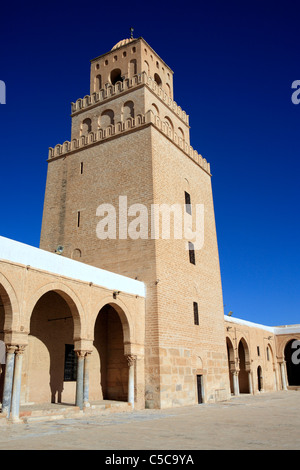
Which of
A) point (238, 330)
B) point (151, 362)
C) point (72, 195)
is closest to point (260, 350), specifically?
point (238, 330)

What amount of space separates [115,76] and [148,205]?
8.63m

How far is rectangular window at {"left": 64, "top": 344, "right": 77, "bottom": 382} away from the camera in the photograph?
13.3 meters

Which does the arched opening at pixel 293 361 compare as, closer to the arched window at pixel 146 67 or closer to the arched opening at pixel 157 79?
the arched opening at pixel 157 79

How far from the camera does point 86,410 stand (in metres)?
11.1

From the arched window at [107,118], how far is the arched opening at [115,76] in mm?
2220

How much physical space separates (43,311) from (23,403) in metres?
2.82

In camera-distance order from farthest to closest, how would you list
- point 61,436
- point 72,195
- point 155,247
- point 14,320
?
point 72,195 → point 155,247 → point 14,320 → point 61,436

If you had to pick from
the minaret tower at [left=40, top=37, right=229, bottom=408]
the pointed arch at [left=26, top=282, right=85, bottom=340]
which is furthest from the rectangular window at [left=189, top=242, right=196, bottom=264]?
the pointed arch at [left=26, top=282, right=85, bottom=340]

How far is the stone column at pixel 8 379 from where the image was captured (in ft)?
29.9

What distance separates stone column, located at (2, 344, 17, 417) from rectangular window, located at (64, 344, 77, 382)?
4058mm

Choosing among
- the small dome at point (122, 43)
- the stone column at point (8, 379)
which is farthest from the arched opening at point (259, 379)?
the small dome at point (122, 43)

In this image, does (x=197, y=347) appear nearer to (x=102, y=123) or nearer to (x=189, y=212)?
(x=189, y=212)

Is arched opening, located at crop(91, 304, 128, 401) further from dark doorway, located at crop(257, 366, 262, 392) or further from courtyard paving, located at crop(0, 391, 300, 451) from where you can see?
dark doorway, located at crop(257, 366, 262, 392)

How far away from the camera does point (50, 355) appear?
42.3 ft
